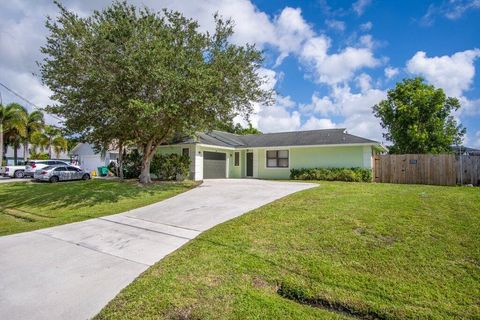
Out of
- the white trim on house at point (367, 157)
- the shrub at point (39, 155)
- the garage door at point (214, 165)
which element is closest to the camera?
the white trim on house at point (367, 157)

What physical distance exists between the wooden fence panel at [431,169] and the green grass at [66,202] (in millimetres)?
12028

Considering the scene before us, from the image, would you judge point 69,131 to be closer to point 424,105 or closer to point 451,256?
point 451,256

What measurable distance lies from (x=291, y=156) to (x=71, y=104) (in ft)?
45.8

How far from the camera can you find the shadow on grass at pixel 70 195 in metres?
12.2

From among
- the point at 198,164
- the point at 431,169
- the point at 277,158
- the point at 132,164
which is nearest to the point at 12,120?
the point at 132,164

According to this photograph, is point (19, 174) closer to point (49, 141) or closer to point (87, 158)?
point (87, 158)

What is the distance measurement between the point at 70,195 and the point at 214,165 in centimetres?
995

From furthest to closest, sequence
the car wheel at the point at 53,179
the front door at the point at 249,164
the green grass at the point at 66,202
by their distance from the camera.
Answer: the front door at the point at 249,164, the car wheel at the point at 53,179, the green grass at the point at 66,202

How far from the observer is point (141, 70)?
12312 mm

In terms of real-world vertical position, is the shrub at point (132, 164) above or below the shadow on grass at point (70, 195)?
above

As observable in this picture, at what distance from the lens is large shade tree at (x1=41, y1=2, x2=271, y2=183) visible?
12.6m

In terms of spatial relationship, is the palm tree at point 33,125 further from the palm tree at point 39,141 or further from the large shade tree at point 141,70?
the large shade tree at point 141,70

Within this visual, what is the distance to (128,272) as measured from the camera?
4844 millimetres

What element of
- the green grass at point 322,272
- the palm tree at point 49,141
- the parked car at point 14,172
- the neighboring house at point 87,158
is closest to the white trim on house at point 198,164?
the green grass at point 322,272
